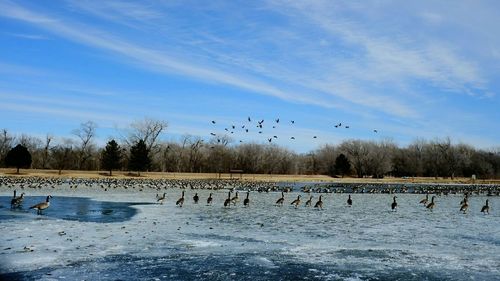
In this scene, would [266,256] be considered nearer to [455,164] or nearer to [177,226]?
[177,226]

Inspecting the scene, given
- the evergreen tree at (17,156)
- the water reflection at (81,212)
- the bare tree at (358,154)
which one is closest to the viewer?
the water reflection at (81,212)

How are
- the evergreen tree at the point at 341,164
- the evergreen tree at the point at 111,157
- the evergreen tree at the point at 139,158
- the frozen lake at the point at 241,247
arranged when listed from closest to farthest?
the frozen lake at the point at 241,247
the evergreen tree at the point at 111,157
the evergreen tree at the point at 139,158
the evergreen tree at the point at 341,164

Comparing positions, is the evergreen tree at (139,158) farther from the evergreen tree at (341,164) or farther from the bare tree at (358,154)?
the bare tree at (358,154)

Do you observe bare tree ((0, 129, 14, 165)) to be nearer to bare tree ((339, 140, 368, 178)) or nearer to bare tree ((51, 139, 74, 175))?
bare tree ((51, 139, 74, 175))

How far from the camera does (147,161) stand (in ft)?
246

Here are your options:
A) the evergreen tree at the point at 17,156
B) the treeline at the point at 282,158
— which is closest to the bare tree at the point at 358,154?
the treeline at the point at 282,158

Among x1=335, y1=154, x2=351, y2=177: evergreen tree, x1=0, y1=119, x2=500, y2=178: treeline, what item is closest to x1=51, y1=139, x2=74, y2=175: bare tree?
x1=0, y1=119, x2=500, y2=178: treeline

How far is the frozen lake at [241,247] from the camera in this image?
36.2 ft

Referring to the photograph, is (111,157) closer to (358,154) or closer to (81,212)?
(81,212)

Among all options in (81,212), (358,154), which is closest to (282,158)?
(358,154)

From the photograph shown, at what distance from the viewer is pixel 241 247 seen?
566 inches

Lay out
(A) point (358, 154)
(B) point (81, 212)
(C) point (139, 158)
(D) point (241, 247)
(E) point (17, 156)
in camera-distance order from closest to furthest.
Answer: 1. (D) point (241, 247)
2. (B) point (81, 212)
3. (E) point (17, 156)
4. (C) point (139, 158)
5. (A) point (358, 154)

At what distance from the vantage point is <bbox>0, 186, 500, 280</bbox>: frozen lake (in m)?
11.0

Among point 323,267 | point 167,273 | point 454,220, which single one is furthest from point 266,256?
point 454,220
